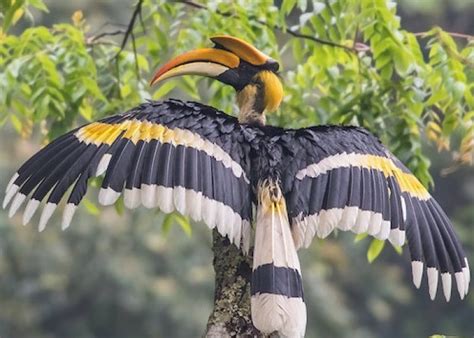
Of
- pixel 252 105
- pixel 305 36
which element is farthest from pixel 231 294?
pixel 305 36

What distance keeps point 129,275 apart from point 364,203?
247 inches

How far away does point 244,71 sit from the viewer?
404cm

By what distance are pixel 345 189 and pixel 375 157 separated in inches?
8.1

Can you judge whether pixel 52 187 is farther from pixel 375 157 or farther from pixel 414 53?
pixel 414 53

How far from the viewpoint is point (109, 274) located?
9875 mm

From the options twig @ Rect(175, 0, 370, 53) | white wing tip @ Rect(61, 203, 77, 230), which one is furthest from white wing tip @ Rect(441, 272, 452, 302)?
twig @ Rect(175, 0, 370, 53)

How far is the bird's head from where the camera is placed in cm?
400

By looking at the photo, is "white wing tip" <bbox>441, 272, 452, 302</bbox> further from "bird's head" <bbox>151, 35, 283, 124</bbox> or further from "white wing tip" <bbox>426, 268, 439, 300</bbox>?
"bird's head" <bbox>151, 35, 283, 124</bbox>

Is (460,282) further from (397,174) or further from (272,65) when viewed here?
(272,65)

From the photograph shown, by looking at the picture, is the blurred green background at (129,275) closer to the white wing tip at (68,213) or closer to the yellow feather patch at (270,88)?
the yellow feather patch at (270,88)

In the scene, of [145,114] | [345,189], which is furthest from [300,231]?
[145,114]

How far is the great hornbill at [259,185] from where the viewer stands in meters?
3.45

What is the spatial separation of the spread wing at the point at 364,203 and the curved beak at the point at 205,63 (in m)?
0.39

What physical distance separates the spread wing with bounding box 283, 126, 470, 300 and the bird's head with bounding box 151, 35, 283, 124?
0.28 metres
